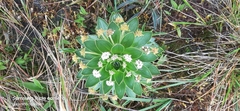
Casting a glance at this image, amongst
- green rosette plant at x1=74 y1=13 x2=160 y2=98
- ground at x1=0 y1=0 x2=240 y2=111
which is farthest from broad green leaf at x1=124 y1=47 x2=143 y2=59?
ground at x1=0 y1=0 x2=240 y2=111

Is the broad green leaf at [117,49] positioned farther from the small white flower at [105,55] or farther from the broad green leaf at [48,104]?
the broad green leaf at [48,104]

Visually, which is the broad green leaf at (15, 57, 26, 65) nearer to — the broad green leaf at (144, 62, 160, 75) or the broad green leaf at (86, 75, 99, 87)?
the broad green leaf at (86, 75, 99, 87)

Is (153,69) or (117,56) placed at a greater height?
(117,56)

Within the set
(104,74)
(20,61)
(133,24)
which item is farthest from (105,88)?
(20,61)

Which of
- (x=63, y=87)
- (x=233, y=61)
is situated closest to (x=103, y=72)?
(x=63, y=87)

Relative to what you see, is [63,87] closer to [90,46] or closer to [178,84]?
[90,46]

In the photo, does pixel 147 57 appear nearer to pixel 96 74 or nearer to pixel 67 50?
pixel 96 74
